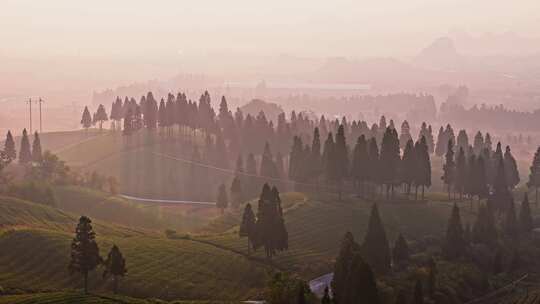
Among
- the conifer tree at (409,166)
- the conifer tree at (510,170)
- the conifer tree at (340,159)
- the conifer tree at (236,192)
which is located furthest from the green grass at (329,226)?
the conifer tree at (510,170)

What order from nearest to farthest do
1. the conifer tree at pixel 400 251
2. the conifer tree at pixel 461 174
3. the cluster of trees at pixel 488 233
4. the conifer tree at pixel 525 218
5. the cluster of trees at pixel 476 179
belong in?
the conifer tree at pixel 400 251 → the cluster of trees at pixel 488 233 → the conifer tree at pixel 525 218 → the cluster of trees at pixel 476 179 → the conifer tree at pixel 461 174

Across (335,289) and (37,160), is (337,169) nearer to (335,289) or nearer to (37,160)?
(335,289)

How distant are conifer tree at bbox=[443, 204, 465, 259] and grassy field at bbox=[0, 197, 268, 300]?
24861 millimetres

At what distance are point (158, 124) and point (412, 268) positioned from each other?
83.5m

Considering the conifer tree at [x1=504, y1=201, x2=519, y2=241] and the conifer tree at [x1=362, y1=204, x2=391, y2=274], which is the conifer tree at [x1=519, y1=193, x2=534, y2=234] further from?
the conifer tree at [x1=362, y1=204, x2=391, y2=274]

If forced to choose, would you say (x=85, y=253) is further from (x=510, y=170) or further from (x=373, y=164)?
(x=510, y=170)

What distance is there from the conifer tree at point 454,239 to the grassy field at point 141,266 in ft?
81.6

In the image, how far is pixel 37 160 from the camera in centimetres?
11969

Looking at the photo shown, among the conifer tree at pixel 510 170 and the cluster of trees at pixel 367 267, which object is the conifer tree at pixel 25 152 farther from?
the conifer tree at pixel 510 170

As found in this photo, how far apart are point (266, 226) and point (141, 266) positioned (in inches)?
620

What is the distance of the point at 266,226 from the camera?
3068 inches

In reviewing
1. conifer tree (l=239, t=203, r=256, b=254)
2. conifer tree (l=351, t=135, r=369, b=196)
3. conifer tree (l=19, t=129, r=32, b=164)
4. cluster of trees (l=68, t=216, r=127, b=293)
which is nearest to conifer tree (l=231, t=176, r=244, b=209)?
conifer tree (l=351, t=135, r=369, b=196)

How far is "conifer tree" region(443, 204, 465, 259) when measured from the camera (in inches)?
3253

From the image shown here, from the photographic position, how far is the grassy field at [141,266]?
66.7 meters
